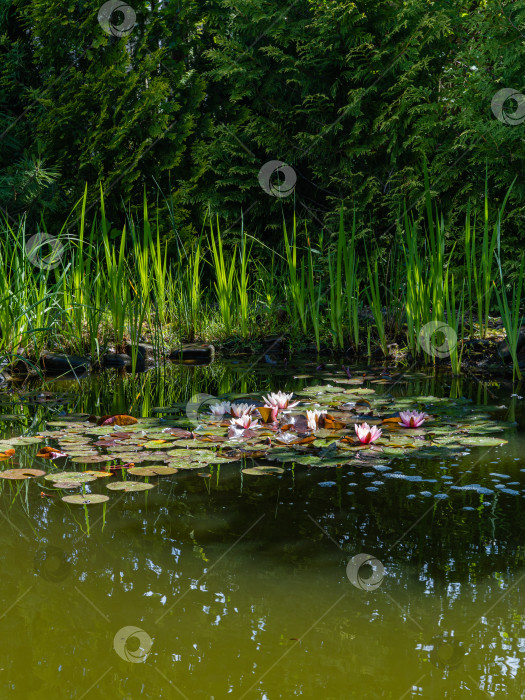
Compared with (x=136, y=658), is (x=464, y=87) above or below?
above

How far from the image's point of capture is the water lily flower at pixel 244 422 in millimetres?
2258

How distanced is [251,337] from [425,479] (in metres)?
3.09

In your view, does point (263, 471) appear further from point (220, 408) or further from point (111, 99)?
point (111, 99)

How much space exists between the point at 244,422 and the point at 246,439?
0.24 ft

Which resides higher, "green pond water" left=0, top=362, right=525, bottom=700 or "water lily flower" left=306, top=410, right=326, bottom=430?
"water lily flower" left=306, top=410, right=326, bottom=430

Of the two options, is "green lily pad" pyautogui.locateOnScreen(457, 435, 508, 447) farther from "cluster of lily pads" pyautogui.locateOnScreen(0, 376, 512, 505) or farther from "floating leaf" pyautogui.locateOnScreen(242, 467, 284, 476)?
"floating leaf" pyautogui.locateOnScreen(242, 467, 284, 476)

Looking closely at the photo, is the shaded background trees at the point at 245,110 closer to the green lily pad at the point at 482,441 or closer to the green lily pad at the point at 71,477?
the green lily pad at the point at 482,441

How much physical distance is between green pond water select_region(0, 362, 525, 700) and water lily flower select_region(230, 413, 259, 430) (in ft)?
0.77

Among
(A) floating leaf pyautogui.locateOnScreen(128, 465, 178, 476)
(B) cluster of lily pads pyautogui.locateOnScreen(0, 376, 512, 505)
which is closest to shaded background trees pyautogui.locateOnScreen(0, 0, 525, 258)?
(B) cluster of lily pads pyautogui.locateOnScreen(0, 376, 512, 505)

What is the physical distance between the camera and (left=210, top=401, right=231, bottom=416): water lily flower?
2.47 metres

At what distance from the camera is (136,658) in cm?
101

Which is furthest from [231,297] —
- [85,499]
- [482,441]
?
[85,499]

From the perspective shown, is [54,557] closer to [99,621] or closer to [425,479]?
[99,621]

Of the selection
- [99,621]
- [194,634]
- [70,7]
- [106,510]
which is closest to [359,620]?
[194,634]
